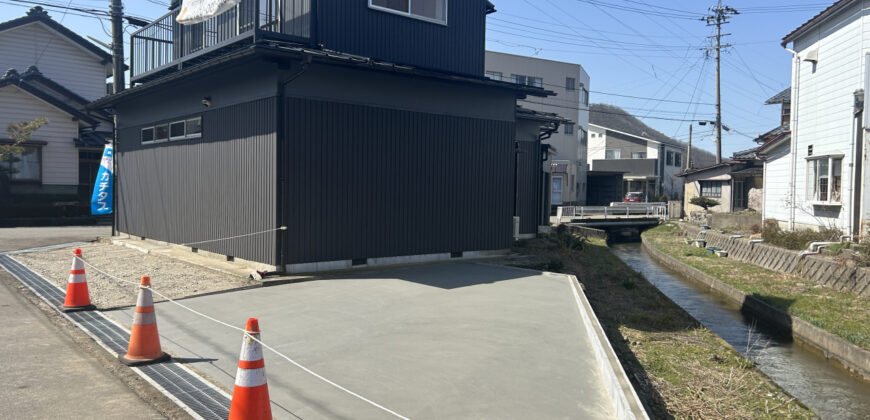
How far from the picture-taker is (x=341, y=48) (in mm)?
10406

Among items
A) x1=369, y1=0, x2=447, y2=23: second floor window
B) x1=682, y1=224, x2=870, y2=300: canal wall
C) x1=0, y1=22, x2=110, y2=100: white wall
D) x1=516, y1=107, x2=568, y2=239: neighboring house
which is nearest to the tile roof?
x1=682, y1=224, x2=870, y2=300: canal wall

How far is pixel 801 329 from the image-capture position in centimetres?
971

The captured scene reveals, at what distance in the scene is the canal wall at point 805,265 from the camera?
36.3 feet

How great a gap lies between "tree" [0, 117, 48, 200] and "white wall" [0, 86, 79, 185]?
102cm

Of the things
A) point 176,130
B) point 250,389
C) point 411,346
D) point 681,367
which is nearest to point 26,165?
point 176,130

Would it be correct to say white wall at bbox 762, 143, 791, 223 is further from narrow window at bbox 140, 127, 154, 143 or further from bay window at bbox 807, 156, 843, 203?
narrow window at bbox 140, 127, 154, 143

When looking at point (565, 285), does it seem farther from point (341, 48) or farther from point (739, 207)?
point (739, 207)

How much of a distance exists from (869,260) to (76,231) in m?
21.0

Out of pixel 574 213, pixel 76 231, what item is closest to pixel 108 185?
pixel 76 231

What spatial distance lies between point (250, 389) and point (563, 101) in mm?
41692

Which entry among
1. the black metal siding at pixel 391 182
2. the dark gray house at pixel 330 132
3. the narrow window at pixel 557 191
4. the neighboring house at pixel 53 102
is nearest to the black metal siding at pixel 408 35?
the dark gray house at pixel 330 132

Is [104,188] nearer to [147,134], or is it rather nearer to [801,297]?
[147,134]

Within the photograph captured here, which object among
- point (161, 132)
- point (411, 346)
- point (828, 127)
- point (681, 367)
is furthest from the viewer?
point (828, 127)

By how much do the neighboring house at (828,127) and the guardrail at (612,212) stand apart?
1258cm
